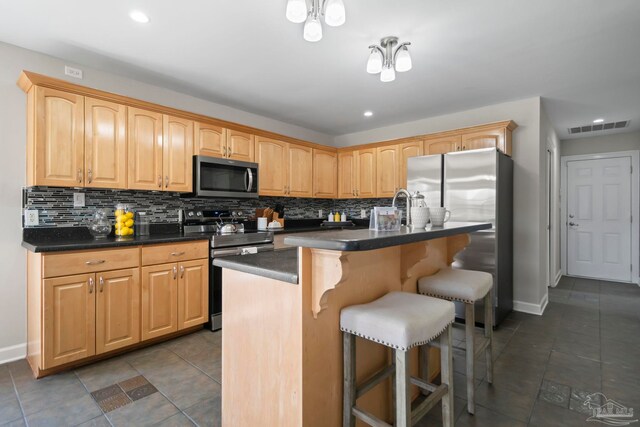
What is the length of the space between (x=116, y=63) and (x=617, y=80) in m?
4.69

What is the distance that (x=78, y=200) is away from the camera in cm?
276

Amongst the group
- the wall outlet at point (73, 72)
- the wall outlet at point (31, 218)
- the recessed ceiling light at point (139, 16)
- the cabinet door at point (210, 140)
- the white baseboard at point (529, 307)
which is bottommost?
the white baseboard at point (529, 307)

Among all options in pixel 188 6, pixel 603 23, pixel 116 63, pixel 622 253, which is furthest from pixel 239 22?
pixel 622 253

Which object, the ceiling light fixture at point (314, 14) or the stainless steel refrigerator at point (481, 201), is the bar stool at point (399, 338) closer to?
the ceiling light fixture at point (314, 14)

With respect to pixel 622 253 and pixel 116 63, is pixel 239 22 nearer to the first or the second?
pixel 116 63

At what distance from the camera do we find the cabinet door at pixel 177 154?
306cm

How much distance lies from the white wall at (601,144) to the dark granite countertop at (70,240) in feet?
20.1

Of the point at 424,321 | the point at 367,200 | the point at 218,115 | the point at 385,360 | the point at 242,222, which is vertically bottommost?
the point at 385,360

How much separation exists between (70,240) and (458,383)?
3102mm

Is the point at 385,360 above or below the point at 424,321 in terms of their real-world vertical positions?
below

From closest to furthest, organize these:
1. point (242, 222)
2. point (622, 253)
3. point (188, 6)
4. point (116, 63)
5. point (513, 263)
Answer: point (188, 6) → point (116, 63) → point (513, 263) → point (242, 222) → point (622, 253)

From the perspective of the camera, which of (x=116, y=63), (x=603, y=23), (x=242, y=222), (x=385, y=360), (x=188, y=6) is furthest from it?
(x=242, y=222)

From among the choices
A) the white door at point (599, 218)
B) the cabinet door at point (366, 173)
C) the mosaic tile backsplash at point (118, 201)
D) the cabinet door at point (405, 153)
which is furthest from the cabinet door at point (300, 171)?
the white door at point (599, 218)

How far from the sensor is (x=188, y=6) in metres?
1.98
